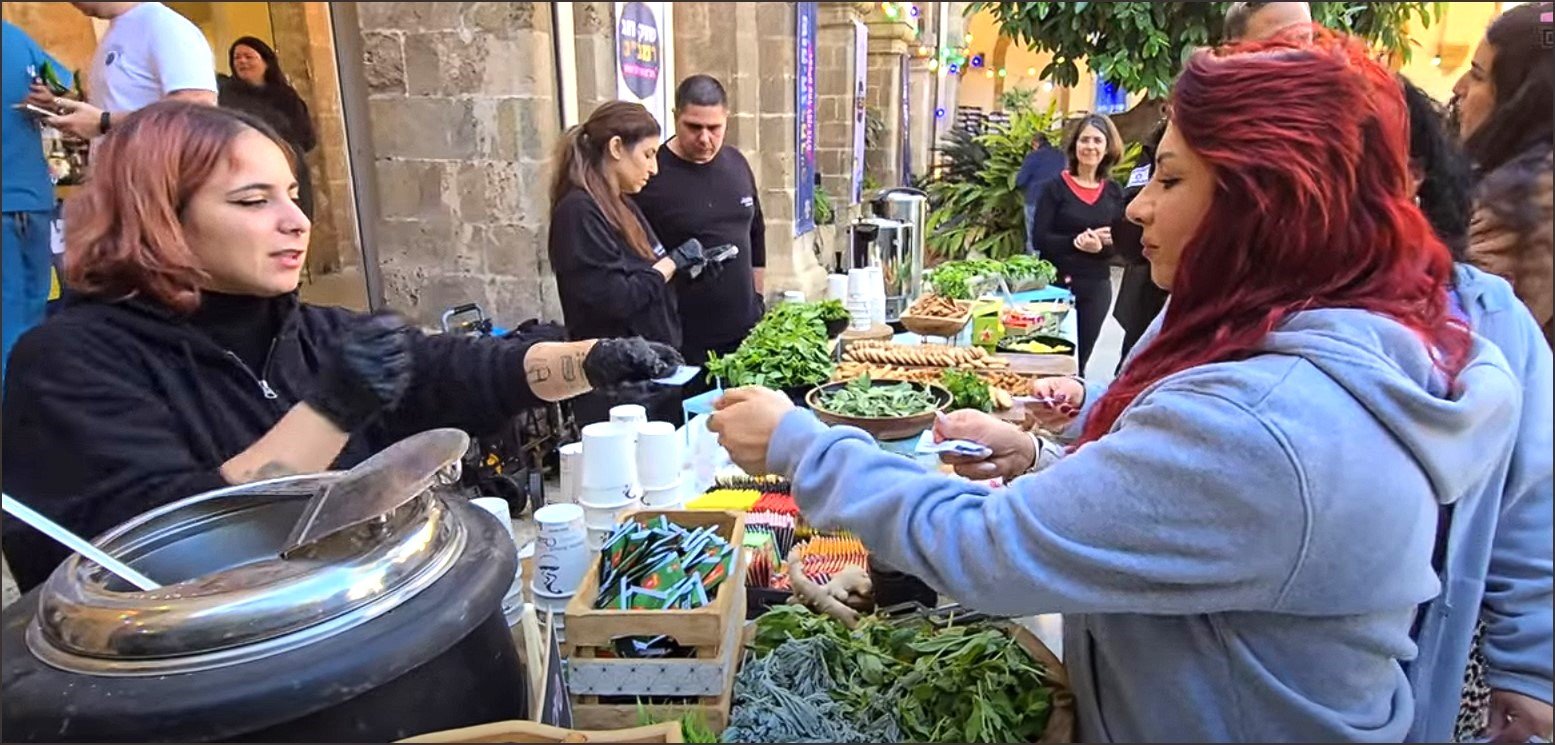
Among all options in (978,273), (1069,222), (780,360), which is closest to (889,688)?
(780,360)

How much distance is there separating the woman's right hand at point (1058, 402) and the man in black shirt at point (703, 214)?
2007 millimetres

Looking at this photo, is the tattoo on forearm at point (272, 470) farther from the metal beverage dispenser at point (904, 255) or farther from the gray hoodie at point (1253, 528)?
the metal beverage dispenser at point (904, 255)

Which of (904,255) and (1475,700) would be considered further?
(904,255)

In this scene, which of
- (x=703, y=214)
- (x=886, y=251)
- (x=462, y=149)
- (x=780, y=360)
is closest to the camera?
(x=780, y=360)

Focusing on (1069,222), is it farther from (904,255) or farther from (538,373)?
(538,373)

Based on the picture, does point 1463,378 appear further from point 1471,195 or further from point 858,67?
point 858,67

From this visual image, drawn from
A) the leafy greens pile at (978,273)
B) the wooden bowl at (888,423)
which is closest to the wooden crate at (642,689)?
the wooden bowl at (888,423)

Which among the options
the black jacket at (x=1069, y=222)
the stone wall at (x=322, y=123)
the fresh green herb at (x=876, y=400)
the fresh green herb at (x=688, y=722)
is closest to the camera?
the fresh green herb at (x=688, y=722)

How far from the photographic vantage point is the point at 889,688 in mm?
1380

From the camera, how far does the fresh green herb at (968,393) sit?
270 centimetres

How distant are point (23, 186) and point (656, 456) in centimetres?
183

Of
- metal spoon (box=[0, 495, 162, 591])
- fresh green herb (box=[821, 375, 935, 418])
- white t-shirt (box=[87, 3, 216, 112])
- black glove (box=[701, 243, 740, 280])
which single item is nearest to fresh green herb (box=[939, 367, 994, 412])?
fresh green herb (box=[821, 375, 935, 418])

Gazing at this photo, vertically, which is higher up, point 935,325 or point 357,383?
point 357,383

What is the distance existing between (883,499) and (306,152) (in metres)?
3.92
